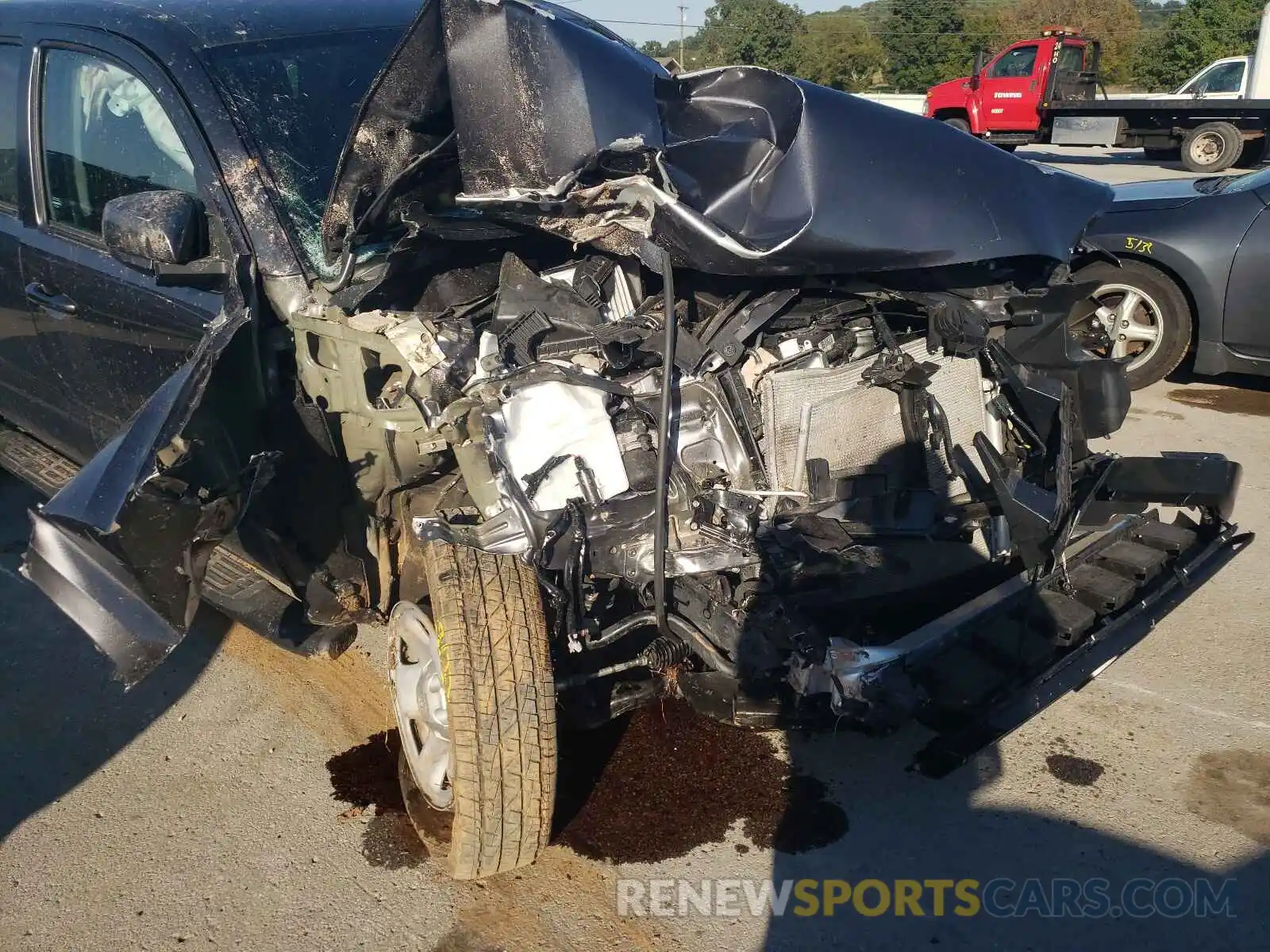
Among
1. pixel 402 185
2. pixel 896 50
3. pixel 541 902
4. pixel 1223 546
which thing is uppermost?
pixel 896 50

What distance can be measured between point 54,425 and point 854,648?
11.3 ft

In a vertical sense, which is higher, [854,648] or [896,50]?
[896,50]

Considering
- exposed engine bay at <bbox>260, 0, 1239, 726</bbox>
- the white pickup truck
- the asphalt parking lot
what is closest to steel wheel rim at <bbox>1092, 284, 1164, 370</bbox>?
the asphalt parking lot

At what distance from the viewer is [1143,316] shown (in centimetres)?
599

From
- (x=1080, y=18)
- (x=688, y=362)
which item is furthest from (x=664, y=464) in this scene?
(x=1080, y=18)

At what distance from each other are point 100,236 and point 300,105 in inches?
33.7

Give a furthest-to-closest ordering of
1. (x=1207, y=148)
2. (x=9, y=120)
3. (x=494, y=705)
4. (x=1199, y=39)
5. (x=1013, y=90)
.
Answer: (x=1199, y=39) < (x=1013, y=90) < (x=1207, y=148) < (x=9, y=120) < (x=494, y=705)

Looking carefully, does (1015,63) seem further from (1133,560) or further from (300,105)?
(300,105)

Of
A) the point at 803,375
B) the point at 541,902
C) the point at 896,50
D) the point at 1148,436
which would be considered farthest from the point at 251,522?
the point at 896,50

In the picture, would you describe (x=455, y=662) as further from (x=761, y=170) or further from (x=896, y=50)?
(x=896, y=50)

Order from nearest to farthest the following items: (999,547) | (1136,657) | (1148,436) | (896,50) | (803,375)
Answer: (803,375) → (999,547) → (1136,657) → (1148,436) → (896,50)

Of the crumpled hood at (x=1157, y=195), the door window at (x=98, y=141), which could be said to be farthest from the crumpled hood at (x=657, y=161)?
the crumpled hood at (x=1157, y=195)

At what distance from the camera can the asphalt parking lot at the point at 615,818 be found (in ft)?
8.36

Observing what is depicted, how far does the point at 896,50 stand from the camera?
48.8m
